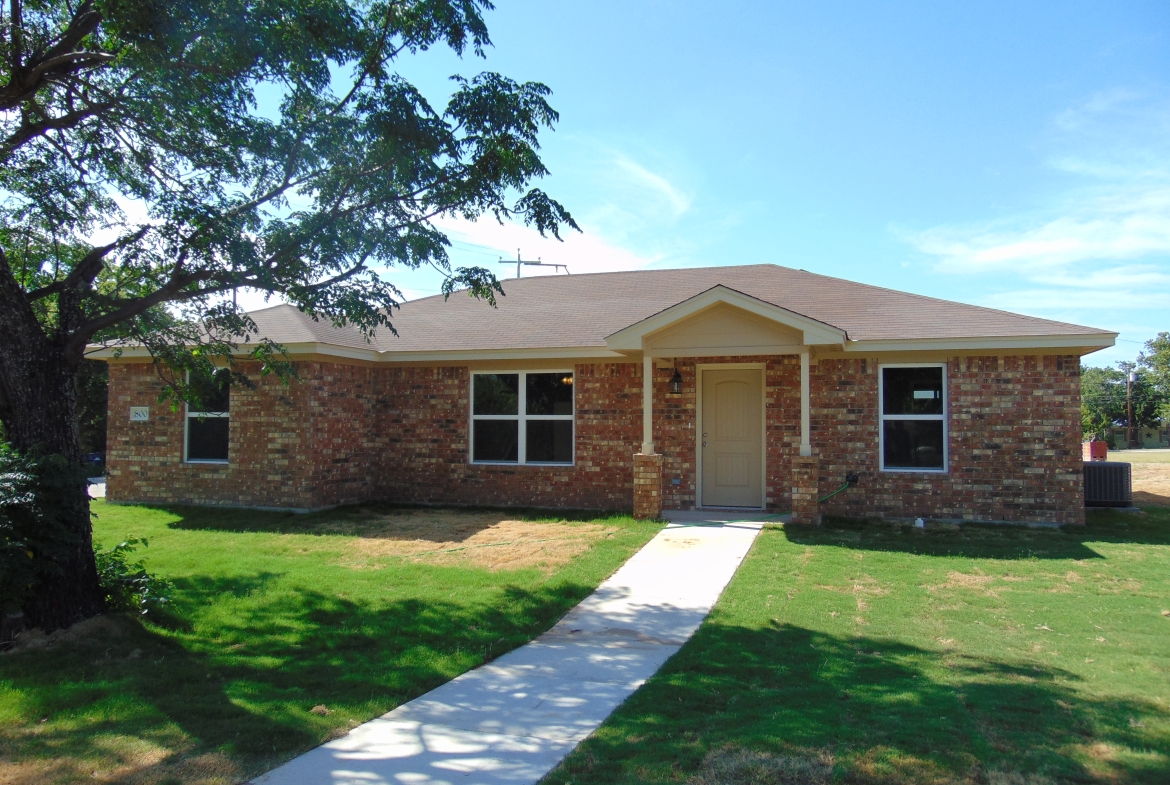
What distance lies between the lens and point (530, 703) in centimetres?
504

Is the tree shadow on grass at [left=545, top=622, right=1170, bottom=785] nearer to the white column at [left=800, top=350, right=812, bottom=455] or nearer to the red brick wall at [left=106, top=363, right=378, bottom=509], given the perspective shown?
the white column at [left=800, top=350, right=812, bottom=455]

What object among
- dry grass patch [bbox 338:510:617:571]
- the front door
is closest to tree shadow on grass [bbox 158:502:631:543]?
dry grass patch [bbox 338:510:617:571]

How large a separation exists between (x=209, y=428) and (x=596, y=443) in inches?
265

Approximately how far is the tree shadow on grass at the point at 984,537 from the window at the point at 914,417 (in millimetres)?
1059

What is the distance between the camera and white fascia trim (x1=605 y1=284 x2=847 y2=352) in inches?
434

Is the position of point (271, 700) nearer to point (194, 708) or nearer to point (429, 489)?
point (194, 708)

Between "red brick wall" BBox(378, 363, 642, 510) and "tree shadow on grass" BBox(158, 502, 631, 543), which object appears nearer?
"tree shadow on grass" BBox(158, 502, 631, 543)

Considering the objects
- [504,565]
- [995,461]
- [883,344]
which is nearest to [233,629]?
[504,565]

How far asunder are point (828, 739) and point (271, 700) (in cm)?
337

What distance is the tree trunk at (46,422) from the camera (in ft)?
20.8

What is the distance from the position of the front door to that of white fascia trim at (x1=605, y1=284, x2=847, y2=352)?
1.76 m

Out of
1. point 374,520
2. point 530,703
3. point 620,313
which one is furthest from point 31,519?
point 620,313

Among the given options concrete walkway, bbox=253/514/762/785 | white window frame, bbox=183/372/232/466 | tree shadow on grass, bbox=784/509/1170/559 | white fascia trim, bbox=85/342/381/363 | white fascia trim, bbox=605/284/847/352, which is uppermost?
A: white fascia trim, bbox=605/284/847/352

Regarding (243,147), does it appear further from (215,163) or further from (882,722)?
(882,722)
